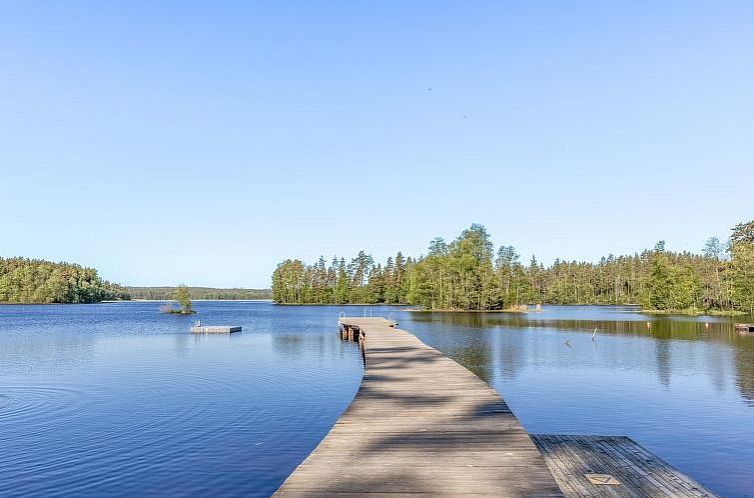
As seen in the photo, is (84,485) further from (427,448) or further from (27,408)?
(27,408)

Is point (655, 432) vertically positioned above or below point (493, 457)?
below

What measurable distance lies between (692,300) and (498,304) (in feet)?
110

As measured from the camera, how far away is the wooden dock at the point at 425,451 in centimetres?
662

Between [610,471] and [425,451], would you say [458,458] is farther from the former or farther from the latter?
[610,471]

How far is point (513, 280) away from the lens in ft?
365

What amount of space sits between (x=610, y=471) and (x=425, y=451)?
412cm

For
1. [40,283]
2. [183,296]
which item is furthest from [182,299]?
[40,283]

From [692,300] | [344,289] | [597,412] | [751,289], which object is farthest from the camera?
[344,289]

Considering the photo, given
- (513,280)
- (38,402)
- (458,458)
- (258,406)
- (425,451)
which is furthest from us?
(513,280)

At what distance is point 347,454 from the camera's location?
823 centimetres

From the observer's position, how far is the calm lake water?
1145 centimetres

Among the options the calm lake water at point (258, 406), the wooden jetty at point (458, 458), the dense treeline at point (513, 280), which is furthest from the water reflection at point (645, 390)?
the dense treeline at point (513, 280)

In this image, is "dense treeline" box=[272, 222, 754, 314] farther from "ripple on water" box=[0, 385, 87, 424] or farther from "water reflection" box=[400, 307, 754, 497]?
"ripple on water" box=[0, 385, 87, 424]

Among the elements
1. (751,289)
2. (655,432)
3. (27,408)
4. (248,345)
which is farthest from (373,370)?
(751,289)
